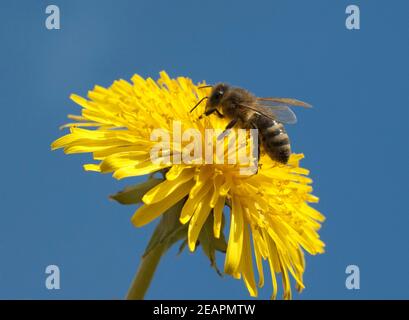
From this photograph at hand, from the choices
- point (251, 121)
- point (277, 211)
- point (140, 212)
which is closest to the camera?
point (140, 212)

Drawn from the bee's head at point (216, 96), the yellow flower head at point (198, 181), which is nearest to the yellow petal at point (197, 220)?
the yellow flower head at point (198, 181)

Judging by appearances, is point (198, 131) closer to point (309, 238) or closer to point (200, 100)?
point (200, 100)

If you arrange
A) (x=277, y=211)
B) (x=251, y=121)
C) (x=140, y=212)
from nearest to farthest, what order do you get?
(x=140, y=212)
(x=277, y=211)
(x=251, y=121)

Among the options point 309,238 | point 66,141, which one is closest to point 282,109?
point 309,238

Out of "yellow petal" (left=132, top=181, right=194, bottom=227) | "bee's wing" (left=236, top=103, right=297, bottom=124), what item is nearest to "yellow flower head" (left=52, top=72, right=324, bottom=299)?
"yellow petal" (left=132, top=181, right=194, bottom=227)

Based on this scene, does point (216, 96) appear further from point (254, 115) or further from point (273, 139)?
point (273, 139)

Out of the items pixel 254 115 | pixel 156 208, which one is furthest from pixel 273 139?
pixel 156 208
